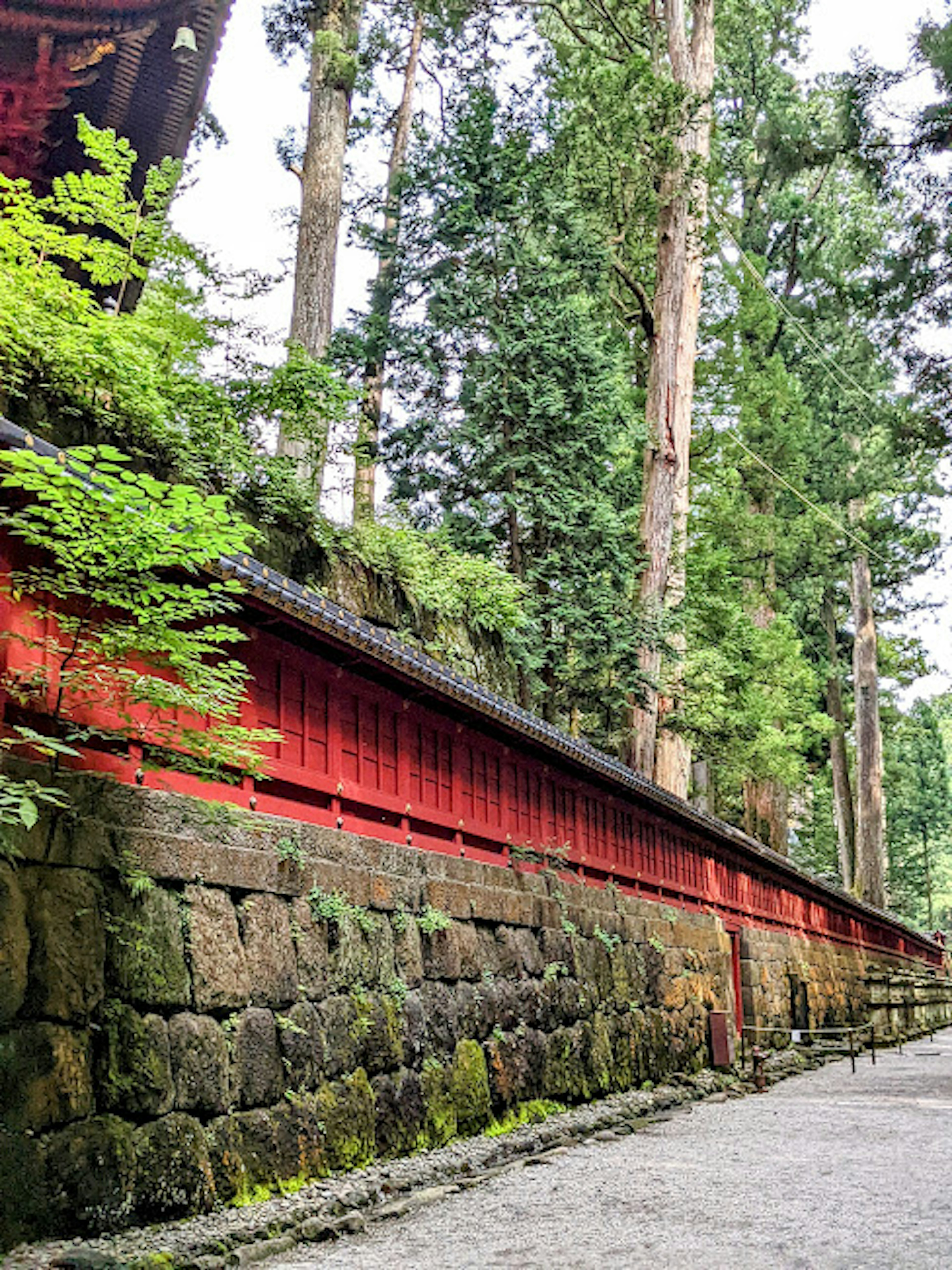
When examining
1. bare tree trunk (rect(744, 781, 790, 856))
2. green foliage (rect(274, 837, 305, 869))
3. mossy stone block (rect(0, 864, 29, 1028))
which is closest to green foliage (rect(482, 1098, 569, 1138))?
green foliage (rect(274, 837, 305, 869))

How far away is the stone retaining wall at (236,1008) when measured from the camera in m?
5.29

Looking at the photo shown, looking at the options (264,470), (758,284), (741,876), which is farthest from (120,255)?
(758,284)

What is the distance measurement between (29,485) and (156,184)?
14.9ft

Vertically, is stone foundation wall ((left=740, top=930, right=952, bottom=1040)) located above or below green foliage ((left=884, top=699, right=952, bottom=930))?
below

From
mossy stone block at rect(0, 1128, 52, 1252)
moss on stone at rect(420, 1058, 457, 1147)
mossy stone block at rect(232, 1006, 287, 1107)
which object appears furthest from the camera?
moss on stone at rect(420, 1058, 457, 1147)

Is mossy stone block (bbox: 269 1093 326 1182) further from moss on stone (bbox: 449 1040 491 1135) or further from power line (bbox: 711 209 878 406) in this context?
power line (bbox: 711 209 878 406)

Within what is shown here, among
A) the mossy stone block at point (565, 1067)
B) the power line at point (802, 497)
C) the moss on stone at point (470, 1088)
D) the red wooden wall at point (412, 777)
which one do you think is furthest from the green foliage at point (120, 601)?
the power line at point (802, 497)

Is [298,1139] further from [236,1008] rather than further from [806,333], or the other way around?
[806,333]

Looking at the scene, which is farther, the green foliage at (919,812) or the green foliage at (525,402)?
the green foliage at (919,812)

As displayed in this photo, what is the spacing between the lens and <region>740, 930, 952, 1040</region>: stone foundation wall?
19.0m

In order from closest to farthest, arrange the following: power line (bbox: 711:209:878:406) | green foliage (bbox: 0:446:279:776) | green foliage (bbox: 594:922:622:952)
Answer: green foliage (bbox: 0:446:279:776), green foliage (bbox: 594:922:622:952), power line (bbox: 711:209:878:406)

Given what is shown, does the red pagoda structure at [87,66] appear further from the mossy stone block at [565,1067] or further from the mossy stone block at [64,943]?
the mossy stone block at [565,1067]

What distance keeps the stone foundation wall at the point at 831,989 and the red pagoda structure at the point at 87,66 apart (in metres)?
12.6

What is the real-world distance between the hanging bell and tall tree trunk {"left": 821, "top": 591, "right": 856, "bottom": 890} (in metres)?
27.1
